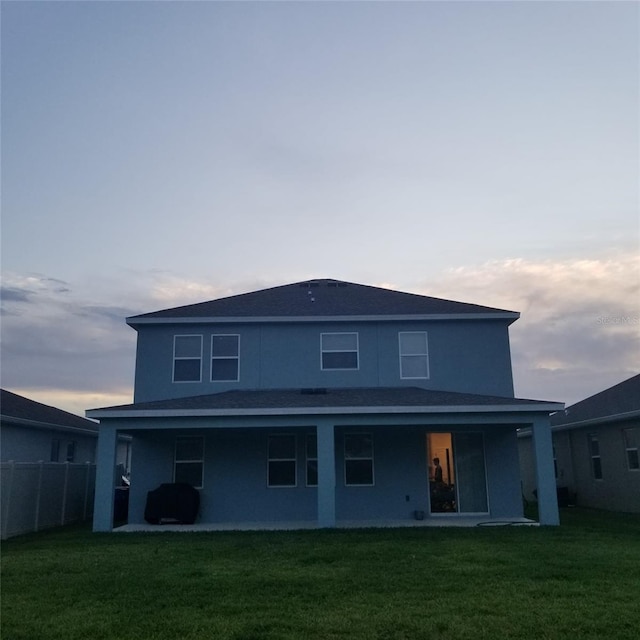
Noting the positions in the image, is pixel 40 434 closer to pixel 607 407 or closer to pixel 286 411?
pixel 286 411

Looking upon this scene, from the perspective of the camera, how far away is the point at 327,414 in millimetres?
14547

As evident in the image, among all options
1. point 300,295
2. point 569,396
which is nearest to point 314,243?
point 300,295

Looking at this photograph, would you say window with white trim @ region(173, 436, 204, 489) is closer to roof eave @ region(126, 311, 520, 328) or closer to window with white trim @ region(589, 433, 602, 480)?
roof eave @ region(126, 311, 520, 328)

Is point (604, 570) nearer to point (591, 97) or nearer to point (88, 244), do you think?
point (591, 97)

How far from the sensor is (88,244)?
52.2 ft

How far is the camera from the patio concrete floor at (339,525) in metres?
14.6

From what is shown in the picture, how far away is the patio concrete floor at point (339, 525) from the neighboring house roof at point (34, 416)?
15.6 feet

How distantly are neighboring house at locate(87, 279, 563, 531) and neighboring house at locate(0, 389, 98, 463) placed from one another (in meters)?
3.62

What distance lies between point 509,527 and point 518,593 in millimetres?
6945

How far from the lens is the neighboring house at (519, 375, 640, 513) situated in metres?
18.8

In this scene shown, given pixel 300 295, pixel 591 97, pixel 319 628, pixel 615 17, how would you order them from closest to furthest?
1. pixel 319 628
2. pixel 615 17
3. pixel 591 97
4. pixel 300 295

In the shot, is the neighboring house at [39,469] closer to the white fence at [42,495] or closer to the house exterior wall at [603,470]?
the white fence at [42,495]

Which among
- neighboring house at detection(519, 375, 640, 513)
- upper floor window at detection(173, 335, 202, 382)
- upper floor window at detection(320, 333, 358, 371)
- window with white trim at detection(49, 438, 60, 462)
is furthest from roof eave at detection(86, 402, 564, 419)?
window with white trim at detection(49, 438, 60, 462)

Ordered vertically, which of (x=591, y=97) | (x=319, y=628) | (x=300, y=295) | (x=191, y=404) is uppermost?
(x=591, y=97)
